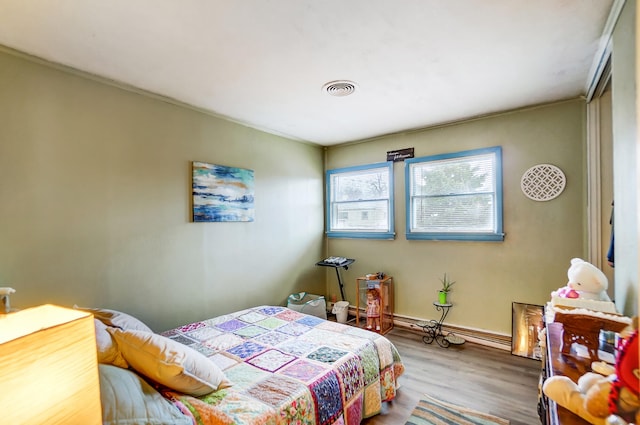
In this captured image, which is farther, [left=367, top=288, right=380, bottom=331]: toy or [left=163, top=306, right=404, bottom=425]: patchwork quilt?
[left=367, top=288, right=380, bottom=331]: toy

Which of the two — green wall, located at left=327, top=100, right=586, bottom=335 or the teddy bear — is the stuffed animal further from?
green wall, located at left=327, top=100, right=586, bottom=335

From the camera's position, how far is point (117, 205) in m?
2.54

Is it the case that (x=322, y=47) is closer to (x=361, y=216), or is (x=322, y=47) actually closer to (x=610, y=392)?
(x=610, y=392)

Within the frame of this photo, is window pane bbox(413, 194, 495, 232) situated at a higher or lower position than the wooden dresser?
higher

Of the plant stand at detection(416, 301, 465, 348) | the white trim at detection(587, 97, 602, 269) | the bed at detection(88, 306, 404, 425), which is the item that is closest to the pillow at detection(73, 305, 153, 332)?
the bed at detection(88, 306, 404, 425)

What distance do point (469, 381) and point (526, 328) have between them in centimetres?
102

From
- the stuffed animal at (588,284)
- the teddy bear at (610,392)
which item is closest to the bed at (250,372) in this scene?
the teddy bear at (610,392)

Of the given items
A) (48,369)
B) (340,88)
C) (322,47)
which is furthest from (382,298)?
(48,369)

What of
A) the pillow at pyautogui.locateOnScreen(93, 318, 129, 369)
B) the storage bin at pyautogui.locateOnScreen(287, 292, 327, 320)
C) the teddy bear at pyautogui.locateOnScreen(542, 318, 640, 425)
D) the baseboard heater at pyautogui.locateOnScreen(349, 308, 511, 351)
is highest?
the teddy bear at pyautogui.locateOnScreen(542, 318, 640, 425)

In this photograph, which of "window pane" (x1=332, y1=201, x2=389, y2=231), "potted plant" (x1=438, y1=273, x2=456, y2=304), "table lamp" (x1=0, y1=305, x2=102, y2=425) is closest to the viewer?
"table lamp" (x1=0, y1=305, x2=102, y2=425)

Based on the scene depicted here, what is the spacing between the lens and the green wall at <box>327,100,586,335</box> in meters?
3.02

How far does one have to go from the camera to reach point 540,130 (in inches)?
124

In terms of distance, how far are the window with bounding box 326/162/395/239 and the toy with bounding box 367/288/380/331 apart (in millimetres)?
789

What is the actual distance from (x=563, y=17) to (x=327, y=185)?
3377 mm
